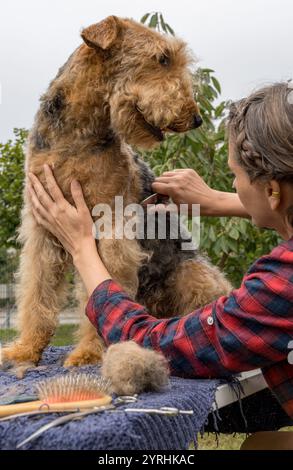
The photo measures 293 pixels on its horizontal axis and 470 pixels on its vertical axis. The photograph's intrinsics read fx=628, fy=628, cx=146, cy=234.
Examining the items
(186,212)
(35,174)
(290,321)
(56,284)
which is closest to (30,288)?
(56,284)

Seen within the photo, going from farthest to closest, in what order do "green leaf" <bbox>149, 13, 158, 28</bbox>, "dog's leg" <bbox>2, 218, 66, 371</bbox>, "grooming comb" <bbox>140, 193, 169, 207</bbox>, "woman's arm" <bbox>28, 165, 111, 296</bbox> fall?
"green leaf" <bbox>149, 13, 158, 28</bbox>, "grooming comb" <bbox>140, 193, 169, 207</bbox>, "dog's leg" <bbox>2, 218, 66, 371</bbox>, "woman's arm" <bbox>28, 165, 111, 296</bbox>

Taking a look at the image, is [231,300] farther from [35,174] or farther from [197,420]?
[35,174]

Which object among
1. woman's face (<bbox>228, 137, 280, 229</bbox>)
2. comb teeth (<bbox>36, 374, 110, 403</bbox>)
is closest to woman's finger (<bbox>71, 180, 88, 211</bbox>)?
woman's face (<bbox>228, 137, 280, 229</bbox>)

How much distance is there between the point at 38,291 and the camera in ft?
8.88

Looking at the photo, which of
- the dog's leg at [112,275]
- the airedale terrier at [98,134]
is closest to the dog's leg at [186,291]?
the airedale terrier at [98,134]

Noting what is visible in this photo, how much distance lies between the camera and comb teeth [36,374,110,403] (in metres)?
1.46

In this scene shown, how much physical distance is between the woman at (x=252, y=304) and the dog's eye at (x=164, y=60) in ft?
2.87

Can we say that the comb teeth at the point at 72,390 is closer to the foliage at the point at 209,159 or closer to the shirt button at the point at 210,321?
the shirt button at the point at 210,321

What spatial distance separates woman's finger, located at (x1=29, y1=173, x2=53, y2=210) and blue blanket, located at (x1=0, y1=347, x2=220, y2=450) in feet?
2.93

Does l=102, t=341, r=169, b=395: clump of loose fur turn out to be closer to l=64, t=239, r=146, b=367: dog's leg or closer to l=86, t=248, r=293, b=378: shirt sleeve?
l=86, t=248, r=293, b=378: shirt sleeve

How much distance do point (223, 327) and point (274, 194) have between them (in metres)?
0.40

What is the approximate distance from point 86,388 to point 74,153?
130 centimetres

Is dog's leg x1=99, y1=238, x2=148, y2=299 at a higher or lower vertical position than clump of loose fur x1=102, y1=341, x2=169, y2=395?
higher

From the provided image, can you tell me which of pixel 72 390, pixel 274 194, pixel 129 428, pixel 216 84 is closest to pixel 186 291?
pixel 274 194
